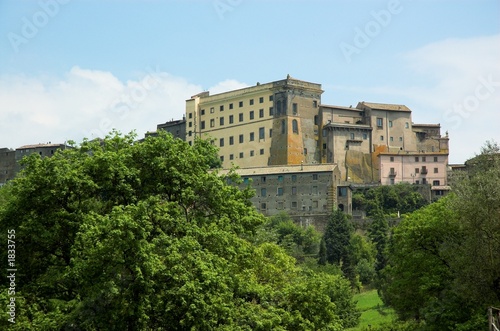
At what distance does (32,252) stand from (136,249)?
17.3 feet

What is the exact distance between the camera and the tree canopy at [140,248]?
29.4m

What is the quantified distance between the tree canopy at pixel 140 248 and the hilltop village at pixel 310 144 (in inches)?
2567

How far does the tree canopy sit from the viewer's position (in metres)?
29.4

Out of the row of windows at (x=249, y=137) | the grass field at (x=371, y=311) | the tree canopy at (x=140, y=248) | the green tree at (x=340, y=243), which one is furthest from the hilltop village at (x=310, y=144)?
the tree canopy at (x=140, y=248)

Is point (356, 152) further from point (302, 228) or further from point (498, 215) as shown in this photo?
point (498, 215)

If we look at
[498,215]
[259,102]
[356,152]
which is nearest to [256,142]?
[259,102]

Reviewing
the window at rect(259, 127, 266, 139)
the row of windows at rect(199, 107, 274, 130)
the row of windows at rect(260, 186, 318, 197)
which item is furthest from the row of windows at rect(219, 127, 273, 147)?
the row of windows at rect(260, 186, 318, 197)

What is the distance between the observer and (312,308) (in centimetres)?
3322

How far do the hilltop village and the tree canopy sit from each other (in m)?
65.2

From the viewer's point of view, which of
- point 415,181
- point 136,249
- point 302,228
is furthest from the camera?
point 415,181

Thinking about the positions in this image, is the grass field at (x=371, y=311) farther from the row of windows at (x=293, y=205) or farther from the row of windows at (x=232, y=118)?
the row of windows at (x=232, y=118)

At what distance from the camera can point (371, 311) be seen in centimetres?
6462

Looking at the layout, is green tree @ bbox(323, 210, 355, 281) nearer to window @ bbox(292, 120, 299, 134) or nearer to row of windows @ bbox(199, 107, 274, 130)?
window @ bbox(292, 120, 299, 134)

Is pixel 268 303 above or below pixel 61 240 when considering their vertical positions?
below
